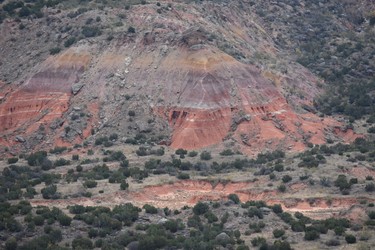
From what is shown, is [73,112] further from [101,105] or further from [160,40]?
[160,40]

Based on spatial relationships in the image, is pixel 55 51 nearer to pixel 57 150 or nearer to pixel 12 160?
pixel 57 150

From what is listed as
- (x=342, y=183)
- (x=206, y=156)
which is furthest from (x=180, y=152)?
(x=342, y=183)

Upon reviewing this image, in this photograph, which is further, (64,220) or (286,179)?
(286,179)

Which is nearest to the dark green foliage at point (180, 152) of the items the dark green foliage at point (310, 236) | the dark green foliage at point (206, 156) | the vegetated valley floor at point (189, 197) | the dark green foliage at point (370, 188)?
the vegetated valley floor at point (189, 197)

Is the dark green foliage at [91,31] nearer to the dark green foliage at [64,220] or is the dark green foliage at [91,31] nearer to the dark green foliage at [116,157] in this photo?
the dark green foliage at [116,157]

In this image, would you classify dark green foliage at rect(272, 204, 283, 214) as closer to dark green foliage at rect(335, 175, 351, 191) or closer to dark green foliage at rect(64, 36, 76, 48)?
dark green foliage at rect(335, 175, 351, 191)

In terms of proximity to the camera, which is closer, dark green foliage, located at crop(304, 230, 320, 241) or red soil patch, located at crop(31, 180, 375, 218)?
dark green foliage, located at crop(304, 230, 320, 241)

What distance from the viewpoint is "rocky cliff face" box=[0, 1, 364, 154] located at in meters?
89.9

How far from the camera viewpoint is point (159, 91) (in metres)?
93.3

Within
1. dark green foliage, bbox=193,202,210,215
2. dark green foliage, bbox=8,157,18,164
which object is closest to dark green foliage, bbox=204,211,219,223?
dark green foliage, bbox=193,202,210,215

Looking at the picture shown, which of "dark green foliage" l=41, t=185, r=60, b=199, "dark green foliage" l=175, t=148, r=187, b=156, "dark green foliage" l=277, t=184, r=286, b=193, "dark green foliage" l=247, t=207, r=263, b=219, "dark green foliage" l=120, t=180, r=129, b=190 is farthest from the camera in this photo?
"dark green foliage" l=175, t=148, r=187, b=156

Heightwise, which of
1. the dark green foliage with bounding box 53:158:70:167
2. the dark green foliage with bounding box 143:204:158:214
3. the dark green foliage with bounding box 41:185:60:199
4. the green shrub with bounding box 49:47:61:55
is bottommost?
the dark green foliage with bounding box 53:158:70:167

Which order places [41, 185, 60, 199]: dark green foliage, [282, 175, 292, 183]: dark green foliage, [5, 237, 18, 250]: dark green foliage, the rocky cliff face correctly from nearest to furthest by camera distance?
[5, 237, 18, 250]: dark green foliage → [41, 185, 60, 199]: dark green foliage → [282, 175, 292, 183]: dark green foliage → the rocky cliff face

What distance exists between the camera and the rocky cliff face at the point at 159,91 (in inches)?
3541
